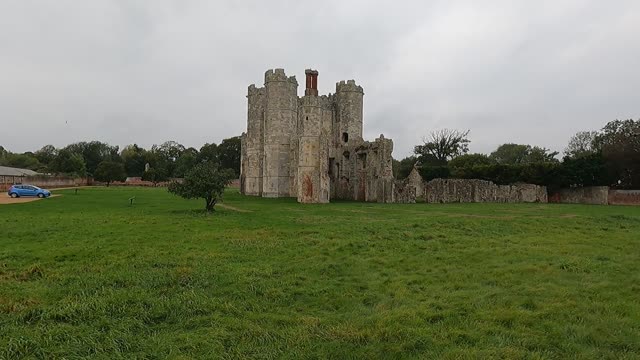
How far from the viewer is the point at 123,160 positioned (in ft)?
362

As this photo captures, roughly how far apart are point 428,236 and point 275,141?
3243 cm

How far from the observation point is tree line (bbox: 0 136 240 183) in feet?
260

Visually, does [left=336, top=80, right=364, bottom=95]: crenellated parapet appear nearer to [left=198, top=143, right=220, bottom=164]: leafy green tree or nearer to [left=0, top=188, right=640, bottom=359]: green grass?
[left=0, top=188, right=640, bottom=359]: green grass

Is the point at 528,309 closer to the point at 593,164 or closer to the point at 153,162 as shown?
the point at 593,164

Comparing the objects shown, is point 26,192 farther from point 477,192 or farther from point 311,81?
point 477,192

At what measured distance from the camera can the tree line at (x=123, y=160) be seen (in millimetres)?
79250

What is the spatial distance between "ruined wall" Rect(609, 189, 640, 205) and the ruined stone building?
21.5 m

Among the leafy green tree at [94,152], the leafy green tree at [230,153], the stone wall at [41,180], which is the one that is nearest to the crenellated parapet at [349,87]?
the stone wall at [41,180]

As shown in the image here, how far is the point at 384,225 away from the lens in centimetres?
1881

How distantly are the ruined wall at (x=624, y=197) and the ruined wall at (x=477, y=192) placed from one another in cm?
585

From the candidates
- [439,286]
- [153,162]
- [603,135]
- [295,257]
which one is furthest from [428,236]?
[153,162]

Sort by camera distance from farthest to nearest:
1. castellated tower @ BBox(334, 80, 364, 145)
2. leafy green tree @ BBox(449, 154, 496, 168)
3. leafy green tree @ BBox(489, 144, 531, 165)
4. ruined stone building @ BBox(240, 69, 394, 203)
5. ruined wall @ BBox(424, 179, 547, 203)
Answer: leafy green tree @ BBox(489, 144, 531, 165) → leafy green tree @ BBox(449, 154, 496, 168) → castellated tower @ BBox(334, 80, 364, 145) → ruined wall @ BBox(424, 179, 547, 203) → ruined stone building @ BBox(240, 69, 394, 203)

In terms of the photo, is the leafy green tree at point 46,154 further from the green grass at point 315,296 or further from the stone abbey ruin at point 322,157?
the green grass at point 315,296

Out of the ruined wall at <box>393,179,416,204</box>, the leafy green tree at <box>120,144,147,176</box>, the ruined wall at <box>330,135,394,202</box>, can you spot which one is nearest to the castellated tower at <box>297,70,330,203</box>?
the ruined wall at <box>330,135,394,202</box>
